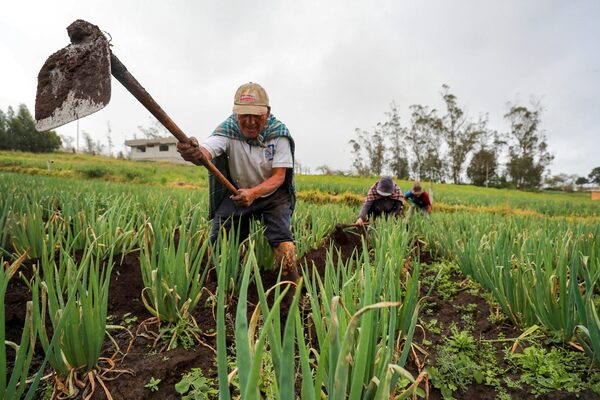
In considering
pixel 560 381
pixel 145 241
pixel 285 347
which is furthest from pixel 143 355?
pixel 560 381

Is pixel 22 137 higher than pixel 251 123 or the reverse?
higher

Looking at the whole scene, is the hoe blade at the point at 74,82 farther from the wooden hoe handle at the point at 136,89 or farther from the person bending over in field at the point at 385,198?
the person bending over in field at the point at 385,198

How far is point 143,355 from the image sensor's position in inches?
49.3

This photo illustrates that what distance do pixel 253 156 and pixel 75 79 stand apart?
4.04 feet

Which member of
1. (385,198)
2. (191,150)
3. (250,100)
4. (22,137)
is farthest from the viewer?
(22,137)

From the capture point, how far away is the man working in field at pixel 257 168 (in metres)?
2.05

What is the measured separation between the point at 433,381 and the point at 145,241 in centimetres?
129

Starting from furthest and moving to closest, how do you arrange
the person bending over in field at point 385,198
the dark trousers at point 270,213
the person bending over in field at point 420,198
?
1. the person bending over in field at point 420,198
2. the person bending over in field at point 385,198
3. the dark trousers at point 270,213

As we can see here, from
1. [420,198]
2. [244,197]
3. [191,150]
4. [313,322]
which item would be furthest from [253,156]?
[420,198]

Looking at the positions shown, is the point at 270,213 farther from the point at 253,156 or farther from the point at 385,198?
the point at 385,198

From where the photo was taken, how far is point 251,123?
6.93 ft

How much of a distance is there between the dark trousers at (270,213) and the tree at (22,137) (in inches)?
1549

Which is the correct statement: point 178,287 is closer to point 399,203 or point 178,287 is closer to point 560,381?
point 560,381

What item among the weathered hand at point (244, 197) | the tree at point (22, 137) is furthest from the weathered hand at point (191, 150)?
the tree at point (22, 137)
